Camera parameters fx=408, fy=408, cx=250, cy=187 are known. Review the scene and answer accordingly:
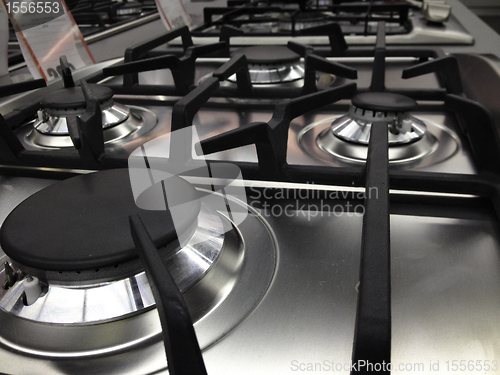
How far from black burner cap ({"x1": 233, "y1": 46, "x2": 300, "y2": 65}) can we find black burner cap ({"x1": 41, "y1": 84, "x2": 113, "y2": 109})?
308mm

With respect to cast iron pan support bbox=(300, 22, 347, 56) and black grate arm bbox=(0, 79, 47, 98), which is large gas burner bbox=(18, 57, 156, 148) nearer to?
black grate arm bbox=(0, 79, 47, 98)

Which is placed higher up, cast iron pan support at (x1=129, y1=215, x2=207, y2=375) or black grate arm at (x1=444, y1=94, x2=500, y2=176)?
cast iron pan support at (x1=129, y1=215, x2=207, y2=375)

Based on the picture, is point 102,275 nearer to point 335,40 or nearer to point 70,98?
point 70,98

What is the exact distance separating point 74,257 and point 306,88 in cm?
55

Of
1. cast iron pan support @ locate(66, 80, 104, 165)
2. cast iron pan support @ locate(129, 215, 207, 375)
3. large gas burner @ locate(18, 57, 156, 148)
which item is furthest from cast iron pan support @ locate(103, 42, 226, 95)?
cast iron pan support @ locate(129, 215, 207, 375)

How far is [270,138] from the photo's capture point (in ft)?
1.48

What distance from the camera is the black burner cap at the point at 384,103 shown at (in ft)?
1.75

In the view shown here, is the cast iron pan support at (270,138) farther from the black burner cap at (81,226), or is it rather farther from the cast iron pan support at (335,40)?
the cast iron pan support at (335,40)

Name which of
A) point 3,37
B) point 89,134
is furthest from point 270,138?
point 3,37

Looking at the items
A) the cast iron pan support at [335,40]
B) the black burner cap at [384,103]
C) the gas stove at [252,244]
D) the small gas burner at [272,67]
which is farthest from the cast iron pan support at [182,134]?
the cast iron pan support at [335,40]

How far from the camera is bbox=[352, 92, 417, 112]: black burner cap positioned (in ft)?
1.75

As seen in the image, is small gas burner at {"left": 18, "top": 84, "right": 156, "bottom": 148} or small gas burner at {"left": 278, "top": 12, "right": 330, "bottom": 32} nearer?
small gas burner at {"left": 18, "top": 84, "right": 156, "bottom": 148}

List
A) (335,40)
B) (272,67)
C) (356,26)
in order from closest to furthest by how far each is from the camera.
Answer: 1. (272,67)
2. (335,40)
3. (356,26)

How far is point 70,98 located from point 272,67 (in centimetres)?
40
